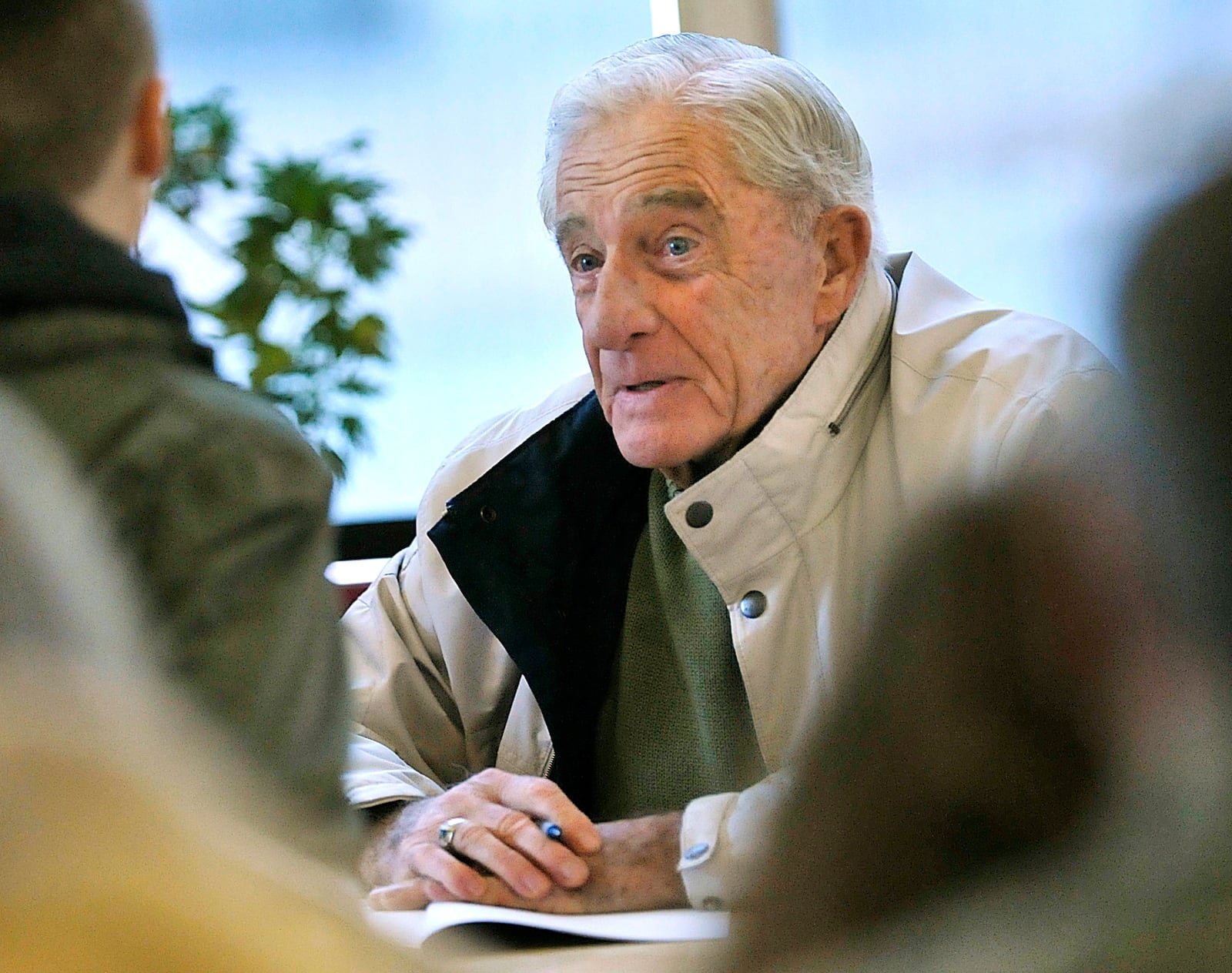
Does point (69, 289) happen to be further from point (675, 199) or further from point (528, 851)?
point (675, 199)

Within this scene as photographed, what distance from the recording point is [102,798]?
0.21 m

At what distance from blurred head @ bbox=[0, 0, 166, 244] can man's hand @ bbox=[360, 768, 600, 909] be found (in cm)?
43

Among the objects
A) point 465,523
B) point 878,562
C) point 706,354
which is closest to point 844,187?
point 706,354

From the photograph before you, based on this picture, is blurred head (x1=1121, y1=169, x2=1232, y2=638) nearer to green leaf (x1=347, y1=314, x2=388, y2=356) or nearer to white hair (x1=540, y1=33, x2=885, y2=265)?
white hair (x1=540, y1=33, x2=885, y2=265)

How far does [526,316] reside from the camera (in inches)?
62.5

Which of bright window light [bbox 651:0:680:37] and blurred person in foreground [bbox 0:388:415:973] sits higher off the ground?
blurred person in foreground [bbox 0:388:415:973]

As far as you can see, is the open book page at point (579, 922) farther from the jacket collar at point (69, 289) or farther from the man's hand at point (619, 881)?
the jacket collar at point (69, 289)

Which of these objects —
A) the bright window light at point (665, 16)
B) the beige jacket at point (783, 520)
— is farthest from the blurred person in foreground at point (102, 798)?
the bright window light at point (665, 16)

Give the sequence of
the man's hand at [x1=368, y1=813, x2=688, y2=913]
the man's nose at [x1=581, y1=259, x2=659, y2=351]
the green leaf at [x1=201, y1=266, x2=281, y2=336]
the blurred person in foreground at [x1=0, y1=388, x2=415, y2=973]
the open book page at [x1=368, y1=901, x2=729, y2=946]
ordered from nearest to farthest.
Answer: the blurred person in foreground at [x1=0, y1=388, x2=415, y2=973] → the open book page at [x1=368, y1=901, x2=729, y2=946] → the green leaf at [x1=201, y1=266, x2=281, y2=336] → the man's hand at [x1=368, y1=813, x2=688, y2=913] → the man's nose at [x1=581, y1=259, x2=659, y2=351]

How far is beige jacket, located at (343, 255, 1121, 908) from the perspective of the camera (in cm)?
90

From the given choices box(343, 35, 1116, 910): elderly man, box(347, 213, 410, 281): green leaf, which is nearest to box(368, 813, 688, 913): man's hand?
box(343, 35, 1116, 910): elderly man

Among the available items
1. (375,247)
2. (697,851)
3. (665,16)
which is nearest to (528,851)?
(697,851)

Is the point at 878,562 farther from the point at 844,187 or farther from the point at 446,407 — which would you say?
the point at 446,407

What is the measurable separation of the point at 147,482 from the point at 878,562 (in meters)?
0.15
